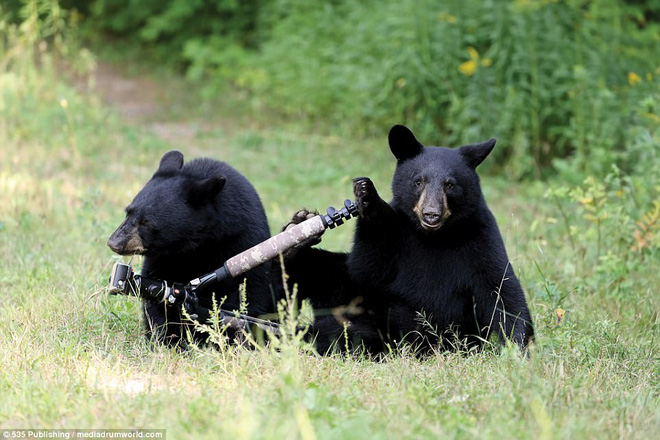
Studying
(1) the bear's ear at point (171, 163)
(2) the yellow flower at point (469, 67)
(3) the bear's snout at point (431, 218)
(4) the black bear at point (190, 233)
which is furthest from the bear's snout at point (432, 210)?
(2) the yellow flower at point (469, 67)

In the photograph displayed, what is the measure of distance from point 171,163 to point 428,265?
5.24 ft

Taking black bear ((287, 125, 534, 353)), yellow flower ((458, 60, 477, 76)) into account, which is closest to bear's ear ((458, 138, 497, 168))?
black bear ((287, 125, 534, 353))

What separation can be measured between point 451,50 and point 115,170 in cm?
430

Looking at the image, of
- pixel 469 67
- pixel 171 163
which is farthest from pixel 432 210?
pixel 469 67

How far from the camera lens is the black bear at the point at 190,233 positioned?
167 inches

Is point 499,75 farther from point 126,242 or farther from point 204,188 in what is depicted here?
point 126,242

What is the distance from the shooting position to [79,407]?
3.10 m

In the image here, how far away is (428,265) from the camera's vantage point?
4367mm

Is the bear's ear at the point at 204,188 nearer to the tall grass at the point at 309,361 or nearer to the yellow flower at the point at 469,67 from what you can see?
the tall grass at the point at 309,361

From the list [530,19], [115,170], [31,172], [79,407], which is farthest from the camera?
[530,19]

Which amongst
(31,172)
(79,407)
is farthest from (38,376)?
(31,172)

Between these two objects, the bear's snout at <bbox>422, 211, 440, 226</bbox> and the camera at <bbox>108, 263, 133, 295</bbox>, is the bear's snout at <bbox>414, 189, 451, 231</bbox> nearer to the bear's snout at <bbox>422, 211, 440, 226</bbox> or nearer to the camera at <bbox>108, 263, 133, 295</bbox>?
the bear's snout at <bbox>422, 211, 440, 226</bbox>

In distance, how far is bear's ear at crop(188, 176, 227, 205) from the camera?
14.1ft

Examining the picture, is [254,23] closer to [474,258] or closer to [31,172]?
[31,172]
